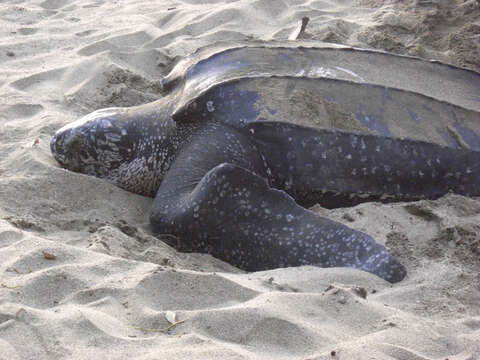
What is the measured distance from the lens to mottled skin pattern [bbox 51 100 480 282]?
212 cm

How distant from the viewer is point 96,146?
2691 millimetres

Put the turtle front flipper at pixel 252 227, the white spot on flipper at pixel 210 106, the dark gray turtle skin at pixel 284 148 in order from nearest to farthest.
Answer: the turtle front flipper at pixel 252 227, the dark gray turtle skin at pixel 284 148, the white spot on flipper at pixel 210 106

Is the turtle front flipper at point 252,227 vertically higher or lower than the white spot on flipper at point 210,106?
lower

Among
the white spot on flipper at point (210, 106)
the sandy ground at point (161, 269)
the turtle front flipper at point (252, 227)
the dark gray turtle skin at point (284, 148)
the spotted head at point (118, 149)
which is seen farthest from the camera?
the spotted head at point (118, 149)

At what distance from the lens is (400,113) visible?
2439 millimetres

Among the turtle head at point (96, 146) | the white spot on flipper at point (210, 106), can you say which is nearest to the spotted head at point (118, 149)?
the turtle head at point (96, 146)

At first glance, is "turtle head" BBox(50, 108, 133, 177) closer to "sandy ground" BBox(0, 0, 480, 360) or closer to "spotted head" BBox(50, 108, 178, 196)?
"spotted head" BBox(50, 108, 178, 196)

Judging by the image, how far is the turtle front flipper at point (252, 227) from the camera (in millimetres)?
2055

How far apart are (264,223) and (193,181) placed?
363mm

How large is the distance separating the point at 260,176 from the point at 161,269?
722 millimetres

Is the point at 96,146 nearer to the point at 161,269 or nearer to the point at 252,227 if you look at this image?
the point at 252,227

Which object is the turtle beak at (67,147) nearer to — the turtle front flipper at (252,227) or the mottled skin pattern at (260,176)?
the mottled skin pattern at (260,176)

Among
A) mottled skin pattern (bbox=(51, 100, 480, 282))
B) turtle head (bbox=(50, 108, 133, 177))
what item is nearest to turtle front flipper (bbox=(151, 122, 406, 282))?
mottled skin pattern (bbox=(51, 100, 480, 282))

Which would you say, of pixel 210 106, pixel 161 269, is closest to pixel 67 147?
→ pixel 210 106
